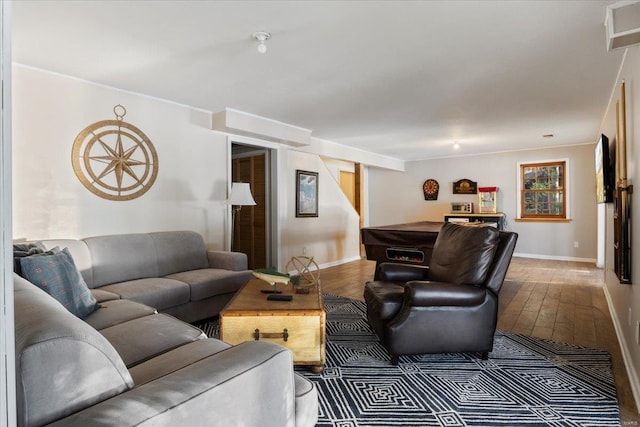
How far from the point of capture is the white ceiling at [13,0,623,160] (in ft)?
6.82

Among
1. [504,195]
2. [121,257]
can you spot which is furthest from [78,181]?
[504,195]

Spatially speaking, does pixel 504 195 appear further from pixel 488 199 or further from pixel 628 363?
pixel 628 363

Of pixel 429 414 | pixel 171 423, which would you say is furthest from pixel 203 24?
pixel 429 414

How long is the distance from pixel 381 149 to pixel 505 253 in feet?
15.7

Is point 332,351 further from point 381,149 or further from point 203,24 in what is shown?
point 381,149

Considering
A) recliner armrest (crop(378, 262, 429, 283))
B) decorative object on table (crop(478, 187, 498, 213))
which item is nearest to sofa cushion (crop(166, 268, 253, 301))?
recliner armrest (crop(378, 262, 429, 283))

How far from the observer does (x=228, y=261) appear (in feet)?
11.8

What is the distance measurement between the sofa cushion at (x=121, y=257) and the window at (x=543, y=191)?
703 centimetres

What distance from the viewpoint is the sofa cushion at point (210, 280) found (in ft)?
10.1

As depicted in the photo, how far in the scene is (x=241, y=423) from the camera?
1.01 m

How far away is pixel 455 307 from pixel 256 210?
379cm

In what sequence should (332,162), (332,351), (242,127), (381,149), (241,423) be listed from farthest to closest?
1. (332,162)
2. (381,149)
3. (242,127)
4. (332,351)
5. (241,423)

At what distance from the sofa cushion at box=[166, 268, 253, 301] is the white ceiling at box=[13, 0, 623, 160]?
5.96 ft

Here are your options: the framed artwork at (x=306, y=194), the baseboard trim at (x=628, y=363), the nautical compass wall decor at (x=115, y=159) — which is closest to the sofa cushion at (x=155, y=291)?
the nautical compass wall decor at (x=115, y=159)
